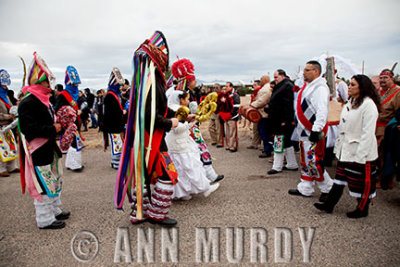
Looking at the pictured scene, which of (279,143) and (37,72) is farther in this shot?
(279,143)

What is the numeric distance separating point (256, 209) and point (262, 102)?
3.08 meters

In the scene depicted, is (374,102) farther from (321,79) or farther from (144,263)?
(144,263)

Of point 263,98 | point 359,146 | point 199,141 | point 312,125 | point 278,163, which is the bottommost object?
point 278,163

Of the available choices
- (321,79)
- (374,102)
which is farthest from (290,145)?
(374,102)

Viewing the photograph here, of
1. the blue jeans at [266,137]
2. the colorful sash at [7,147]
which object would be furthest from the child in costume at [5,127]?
the blue jeans at [266,137]

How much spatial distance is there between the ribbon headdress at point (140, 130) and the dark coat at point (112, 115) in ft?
9.85

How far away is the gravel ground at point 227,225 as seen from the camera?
260 cm

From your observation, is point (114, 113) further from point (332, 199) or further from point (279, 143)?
point (332, 199)

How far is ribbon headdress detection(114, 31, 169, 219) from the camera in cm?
279

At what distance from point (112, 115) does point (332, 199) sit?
4559 millimetres

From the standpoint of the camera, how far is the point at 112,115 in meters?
5.75

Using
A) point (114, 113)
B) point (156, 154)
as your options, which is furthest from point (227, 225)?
point (114, 113)

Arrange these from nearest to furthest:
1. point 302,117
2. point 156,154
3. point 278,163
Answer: point 156,154 < point 302,117 < point 278,163

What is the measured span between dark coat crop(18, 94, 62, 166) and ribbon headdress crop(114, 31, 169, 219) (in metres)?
0.98
